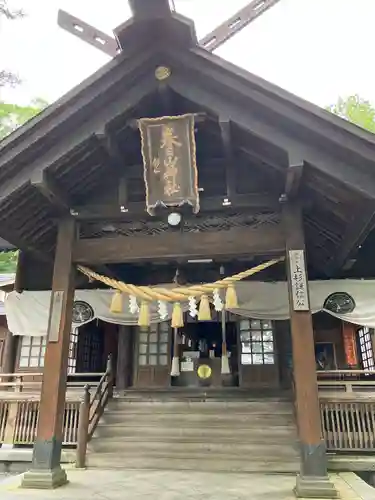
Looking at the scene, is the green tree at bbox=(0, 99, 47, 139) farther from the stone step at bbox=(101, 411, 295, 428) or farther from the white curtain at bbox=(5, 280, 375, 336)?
the stone step at bbox=(101, 411, 295, 428)

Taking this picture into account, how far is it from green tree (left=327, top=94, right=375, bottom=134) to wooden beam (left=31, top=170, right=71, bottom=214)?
17.7 m

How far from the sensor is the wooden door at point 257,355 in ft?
34.7

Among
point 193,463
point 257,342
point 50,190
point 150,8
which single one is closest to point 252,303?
point 257,342

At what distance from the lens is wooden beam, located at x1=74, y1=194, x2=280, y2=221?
5926 mm

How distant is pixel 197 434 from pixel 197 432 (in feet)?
0.18

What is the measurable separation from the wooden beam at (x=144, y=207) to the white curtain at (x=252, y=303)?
351cm

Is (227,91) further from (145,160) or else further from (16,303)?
(16,303)

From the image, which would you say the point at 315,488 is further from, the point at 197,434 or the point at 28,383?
the point at 28,383

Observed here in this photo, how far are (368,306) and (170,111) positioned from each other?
5.84 m

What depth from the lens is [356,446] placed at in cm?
736

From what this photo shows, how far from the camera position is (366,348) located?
1119cm

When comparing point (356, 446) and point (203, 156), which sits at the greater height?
point (203, 156)

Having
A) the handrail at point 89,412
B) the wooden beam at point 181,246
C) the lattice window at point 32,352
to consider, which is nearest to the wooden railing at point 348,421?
the wooden beam at point 181,246

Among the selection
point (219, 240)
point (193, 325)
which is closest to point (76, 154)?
point (219, 240)
